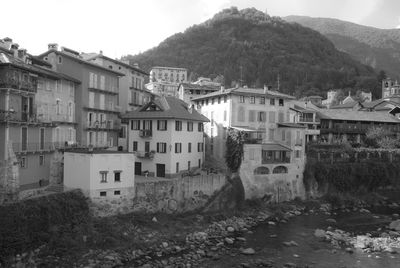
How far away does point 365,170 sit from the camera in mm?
62969

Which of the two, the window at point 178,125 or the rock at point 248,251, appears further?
the window at point 178,125

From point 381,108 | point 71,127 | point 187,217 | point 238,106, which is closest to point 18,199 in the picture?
point 71,127

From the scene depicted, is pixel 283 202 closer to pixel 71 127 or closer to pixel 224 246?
pixel 224 246

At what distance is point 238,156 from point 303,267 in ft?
65.5

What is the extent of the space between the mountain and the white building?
97245mm

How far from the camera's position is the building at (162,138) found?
153 ft

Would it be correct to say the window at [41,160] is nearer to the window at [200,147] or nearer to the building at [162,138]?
the building at [162,138]

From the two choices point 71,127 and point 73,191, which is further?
point 71,127

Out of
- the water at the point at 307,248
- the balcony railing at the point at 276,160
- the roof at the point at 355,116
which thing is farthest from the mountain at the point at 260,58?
the water at the point at 307,248

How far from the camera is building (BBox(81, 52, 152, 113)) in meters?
56.4

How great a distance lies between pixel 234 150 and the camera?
5069cm

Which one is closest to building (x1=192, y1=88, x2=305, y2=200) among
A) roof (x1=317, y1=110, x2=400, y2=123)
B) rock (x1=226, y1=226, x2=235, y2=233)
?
rock (x1=226, y1=226, x2=235, y2=233)

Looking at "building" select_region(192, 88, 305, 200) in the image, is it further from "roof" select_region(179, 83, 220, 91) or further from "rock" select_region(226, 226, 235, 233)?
"roof" select_region(179, 83, 220, 91)

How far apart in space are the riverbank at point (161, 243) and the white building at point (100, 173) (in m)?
2.78
